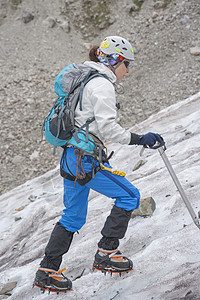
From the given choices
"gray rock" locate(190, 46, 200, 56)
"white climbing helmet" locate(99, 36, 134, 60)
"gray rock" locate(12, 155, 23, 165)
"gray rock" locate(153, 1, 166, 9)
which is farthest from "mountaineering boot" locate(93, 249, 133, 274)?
"gray rock" locate(153, 1, 166, 9)

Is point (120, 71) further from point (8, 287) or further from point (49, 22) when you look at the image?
point (49, 22)

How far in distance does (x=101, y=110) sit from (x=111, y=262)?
2.38m

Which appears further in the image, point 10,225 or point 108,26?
point 108,26

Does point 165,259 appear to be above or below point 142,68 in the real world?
above

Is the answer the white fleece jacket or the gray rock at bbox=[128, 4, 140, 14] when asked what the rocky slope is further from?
the white fleece jacket

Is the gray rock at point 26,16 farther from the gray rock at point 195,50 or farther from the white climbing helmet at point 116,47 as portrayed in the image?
the white climbing helmet at point 116,47

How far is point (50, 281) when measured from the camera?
5.10 m

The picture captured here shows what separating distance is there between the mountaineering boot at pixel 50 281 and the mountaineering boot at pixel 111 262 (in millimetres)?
667

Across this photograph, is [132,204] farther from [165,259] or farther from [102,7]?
[102,7]

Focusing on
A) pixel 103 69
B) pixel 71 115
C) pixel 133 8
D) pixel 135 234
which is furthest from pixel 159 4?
pixel 71 115

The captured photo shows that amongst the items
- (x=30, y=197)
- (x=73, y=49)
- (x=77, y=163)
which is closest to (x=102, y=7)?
(x=73, y=49)

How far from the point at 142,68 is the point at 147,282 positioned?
51.3 ft

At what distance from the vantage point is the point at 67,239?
5.14 metres

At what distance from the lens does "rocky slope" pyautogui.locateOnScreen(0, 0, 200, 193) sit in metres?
16.2
